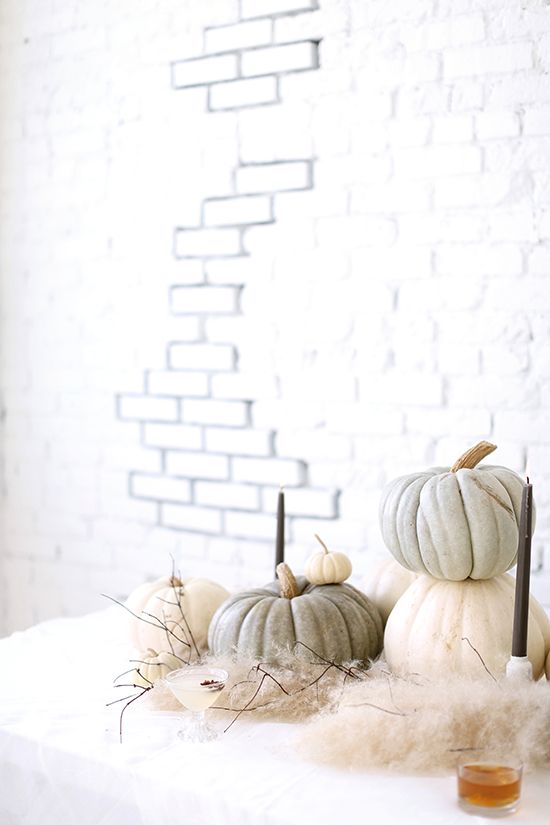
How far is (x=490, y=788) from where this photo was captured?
1.00 m

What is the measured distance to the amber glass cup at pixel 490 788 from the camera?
100 cm

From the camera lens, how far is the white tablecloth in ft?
3.41

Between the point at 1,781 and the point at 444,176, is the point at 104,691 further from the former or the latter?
the point at 444,176

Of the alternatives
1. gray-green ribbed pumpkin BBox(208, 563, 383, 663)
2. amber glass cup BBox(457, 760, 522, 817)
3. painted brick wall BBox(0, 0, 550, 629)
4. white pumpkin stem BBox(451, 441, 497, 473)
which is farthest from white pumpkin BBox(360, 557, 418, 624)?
painted brick wall BBox(0, 0, 550, 629)

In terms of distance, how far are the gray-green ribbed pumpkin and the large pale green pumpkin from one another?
0.36 ft

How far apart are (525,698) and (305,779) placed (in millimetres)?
257

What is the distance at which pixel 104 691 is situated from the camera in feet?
4.61

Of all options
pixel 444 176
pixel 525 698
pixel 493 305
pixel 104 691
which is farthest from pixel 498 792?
pixel 444 176

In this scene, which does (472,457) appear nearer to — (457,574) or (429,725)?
(457,574)

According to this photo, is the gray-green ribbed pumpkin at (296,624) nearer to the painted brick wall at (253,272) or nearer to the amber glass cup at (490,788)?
the amber glass cup at (490,788)

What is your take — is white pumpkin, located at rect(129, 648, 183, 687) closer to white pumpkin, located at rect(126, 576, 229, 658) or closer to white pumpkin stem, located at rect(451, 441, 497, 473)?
white pumpkin, located at rect(126, 576, 229, 658)

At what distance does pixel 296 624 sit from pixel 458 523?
252 millimetres

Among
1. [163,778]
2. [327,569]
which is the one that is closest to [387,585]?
[327,569]

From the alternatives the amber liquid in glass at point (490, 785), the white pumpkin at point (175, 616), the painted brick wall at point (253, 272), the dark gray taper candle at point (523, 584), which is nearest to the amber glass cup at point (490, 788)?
the amber liquid in glass at point (490, 785)
